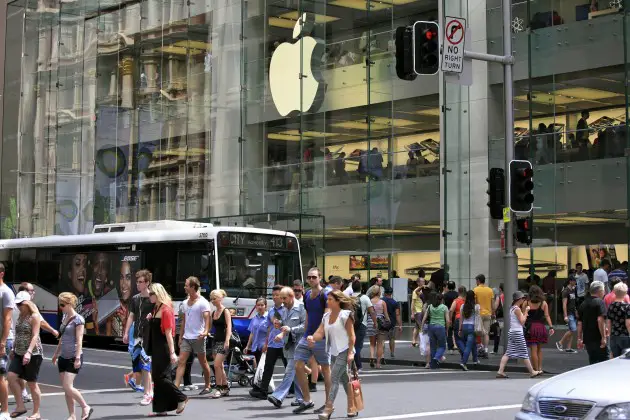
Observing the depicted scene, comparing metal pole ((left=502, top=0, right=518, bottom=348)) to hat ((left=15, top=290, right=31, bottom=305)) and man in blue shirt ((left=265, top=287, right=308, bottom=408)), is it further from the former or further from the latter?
hat ((left=15, top=290, right=31, bottom=305))

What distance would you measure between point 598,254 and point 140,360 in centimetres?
1444

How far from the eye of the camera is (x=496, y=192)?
22797 millimetres

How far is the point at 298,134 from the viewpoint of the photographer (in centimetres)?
3622

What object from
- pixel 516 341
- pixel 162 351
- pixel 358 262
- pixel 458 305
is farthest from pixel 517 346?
pixel 358 262

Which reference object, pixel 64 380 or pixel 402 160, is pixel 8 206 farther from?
pixel 64 380

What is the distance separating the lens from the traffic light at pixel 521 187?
874 inches

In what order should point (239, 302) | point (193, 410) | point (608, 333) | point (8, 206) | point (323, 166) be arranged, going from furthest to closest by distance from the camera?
1. point (8, 206)
2. point (323, 166)
3. point (239, 302)
4. point (608, 333)
5. point (193, 410)

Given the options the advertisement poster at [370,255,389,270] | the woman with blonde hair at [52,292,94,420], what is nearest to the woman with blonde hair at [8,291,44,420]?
the woman with blonde hair at [52,292,94,420]

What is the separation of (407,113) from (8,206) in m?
24.6

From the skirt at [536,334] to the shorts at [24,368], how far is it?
10469mm

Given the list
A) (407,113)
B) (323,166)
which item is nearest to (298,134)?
(323,166)

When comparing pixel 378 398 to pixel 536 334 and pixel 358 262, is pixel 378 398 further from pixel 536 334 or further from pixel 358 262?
pixel 358 262

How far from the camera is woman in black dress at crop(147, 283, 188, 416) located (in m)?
13.9

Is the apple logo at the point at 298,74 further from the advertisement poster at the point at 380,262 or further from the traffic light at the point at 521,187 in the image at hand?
the traffic light at the point at 521,187
